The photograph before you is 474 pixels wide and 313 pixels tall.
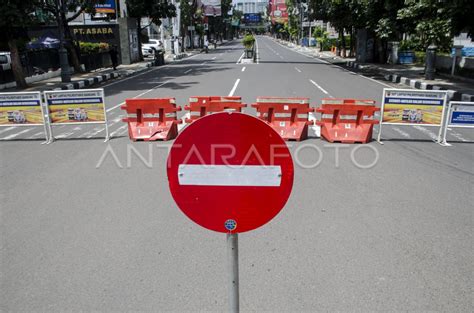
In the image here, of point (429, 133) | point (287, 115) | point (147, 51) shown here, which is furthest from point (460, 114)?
point (147, 51)

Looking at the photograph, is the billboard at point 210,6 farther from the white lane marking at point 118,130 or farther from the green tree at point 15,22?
the white lane marking at point 118,130

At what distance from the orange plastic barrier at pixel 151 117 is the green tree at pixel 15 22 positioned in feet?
34.1

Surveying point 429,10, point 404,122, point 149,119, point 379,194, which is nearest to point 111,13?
point 429,10

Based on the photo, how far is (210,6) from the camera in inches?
3219

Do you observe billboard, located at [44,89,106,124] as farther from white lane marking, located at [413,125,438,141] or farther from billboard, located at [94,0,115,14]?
billboard, located at [94,0,115,14]

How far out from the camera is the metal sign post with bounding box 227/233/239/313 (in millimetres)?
1781

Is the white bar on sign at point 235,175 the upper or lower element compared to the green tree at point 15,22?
lower

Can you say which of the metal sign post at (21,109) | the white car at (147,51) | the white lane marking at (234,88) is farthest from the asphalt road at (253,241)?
the white car at (147,51)

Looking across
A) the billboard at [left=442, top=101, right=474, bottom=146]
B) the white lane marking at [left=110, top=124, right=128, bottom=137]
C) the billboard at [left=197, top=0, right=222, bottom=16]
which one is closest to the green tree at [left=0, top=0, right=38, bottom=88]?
the white lane marking at [left=110, top=124, right=128, bottom=137]

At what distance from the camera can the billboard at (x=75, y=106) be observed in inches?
335

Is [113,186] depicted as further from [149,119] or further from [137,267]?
[149,119]

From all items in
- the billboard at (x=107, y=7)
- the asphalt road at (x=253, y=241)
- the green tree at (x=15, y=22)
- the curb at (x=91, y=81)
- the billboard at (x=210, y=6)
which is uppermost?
the billboard at (x=210, y=6)

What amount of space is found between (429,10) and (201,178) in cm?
1905

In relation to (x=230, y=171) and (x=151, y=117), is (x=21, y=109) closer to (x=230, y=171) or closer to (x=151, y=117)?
(x=151, y=117)
